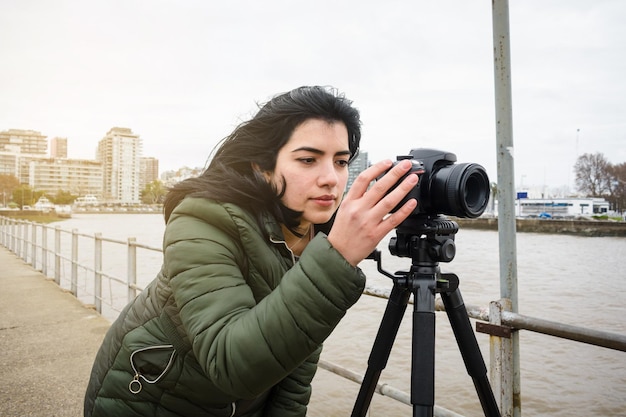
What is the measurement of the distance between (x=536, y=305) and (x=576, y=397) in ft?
24.0

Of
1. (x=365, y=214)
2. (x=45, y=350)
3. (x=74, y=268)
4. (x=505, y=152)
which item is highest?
(x=505, y=152)

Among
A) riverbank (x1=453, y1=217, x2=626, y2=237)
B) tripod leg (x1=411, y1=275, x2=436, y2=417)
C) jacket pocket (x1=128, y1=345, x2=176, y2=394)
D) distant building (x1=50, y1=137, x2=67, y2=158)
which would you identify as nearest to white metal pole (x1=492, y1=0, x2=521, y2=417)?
tripod leg (x1=411, y1=275, x2=436, y2=417)

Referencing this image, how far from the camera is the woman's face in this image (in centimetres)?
108

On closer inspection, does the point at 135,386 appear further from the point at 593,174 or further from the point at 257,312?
the point at 593,174

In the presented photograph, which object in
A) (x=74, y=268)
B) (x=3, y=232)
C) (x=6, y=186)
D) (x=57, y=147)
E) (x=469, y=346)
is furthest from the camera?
→ (x=57, y=147)

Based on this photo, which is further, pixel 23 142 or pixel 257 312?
pixel 23 142

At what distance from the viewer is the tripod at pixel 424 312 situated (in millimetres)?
1062

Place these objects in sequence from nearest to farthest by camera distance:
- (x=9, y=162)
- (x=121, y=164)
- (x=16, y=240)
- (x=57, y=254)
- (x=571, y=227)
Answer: (x=57, y=254) < (x=16, y=240) < (x=571, y=227) < (x=9, y=162) < (x=121, y=164)

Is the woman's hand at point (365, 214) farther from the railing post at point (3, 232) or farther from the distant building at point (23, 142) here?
the distant building at point (23, 142)

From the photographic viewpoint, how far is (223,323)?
81 cm

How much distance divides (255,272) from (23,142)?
17567cm

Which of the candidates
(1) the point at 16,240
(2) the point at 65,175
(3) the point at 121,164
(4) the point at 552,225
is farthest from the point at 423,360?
(3) the point at 121,164

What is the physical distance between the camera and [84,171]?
129125 millimetres

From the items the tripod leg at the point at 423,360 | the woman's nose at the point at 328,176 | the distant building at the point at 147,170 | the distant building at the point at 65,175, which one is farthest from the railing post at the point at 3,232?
the distant building at the point at 147,170
